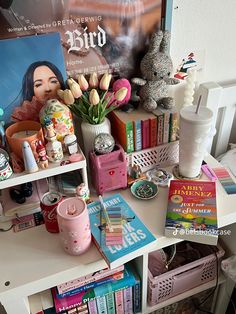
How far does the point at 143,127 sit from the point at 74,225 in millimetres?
361

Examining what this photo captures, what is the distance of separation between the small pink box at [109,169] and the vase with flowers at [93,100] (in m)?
0.07

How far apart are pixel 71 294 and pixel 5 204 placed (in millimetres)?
312

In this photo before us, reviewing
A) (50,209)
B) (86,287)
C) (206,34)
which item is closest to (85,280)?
(86,287)

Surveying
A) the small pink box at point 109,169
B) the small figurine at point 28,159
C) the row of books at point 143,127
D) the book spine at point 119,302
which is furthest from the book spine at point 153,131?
the book spine at point 119,302

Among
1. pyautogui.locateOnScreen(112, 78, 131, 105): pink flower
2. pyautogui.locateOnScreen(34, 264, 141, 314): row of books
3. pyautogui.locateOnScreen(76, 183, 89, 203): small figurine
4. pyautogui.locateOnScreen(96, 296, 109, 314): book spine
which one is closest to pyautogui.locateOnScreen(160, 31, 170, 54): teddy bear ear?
pyautogui.locateOnScreen(112, 78, 131, 105): pink flower

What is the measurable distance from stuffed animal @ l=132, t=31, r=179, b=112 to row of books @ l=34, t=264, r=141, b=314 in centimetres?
49

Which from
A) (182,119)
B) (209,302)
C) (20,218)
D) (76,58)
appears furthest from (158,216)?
(209,302)

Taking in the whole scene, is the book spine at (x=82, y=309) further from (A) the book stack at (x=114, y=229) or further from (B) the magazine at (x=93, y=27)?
(B) the magazine at (x=93, y=27)

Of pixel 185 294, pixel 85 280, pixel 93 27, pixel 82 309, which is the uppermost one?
pixel 93 27

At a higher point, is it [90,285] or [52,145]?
[52,145]

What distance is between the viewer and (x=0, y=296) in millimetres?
726

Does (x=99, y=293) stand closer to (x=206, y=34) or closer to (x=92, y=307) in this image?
(x=92, y=307)

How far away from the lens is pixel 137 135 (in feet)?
3.11

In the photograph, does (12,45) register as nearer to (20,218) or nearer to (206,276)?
(20,218)
